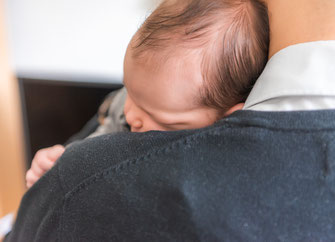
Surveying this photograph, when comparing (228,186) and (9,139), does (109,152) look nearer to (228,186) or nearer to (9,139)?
(228,186)

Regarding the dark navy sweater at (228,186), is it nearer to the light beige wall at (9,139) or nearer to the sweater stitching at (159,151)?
the sweater stitching at (159,151)

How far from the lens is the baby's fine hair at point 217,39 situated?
0.45 m

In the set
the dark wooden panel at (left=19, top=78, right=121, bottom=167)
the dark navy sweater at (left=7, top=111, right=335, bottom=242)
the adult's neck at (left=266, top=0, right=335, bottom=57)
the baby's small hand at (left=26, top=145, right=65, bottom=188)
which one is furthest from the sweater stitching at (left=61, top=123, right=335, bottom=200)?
the dark wooden panel at (left=19, top=78, right=121, bottom=167)

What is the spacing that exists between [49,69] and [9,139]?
1.11 feet

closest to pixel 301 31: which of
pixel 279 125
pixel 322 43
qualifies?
pixel 322 43

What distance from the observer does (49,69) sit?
4.03 ft

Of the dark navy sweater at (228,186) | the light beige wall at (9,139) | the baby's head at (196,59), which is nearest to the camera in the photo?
the dark navy sweater at (228,186)

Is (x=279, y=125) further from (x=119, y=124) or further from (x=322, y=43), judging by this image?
(x=119, y=124)

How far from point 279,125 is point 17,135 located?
3.75 ft

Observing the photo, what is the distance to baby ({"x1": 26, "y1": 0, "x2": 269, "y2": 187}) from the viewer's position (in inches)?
17.6

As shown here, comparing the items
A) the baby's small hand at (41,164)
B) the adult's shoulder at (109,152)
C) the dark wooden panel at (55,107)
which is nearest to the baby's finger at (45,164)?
the baby's small hand at (41,164)

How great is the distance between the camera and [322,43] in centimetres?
32

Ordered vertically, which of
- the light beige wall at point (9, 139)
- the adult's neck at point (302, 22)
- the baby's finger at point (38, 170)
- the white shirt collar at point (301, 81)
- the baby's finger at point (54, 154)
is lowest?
the light beige wall at point (9, 139)

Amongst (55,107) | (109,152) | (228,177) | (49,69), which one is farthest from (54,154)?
(49,69)
